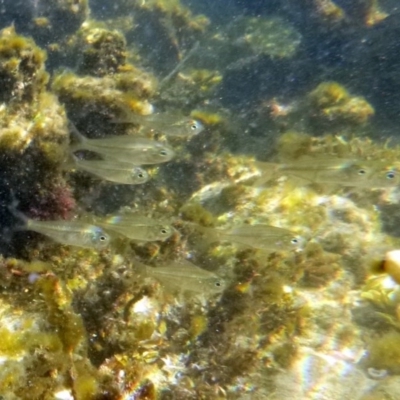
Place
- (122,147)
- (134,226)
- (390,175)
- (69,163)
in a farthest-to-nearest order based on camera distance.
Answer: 1. (390,175)
2. (122,147)
3. (69,163)
4. (134,226)

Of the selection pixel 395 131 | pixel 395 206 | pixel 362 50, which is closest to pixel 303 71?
pixel 362 50

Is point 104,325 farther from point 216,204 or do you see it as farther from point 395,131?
point 395,131

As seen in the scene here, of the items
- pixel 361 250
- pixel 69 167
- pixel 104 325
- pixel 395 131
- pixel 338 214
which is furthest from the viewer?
pixel 395 131

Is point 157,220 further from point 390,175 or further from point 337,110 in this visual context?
point 337,110

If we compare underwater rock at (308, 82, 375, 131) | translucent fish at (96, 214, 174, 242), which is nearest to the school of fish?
translucent fish at (96, 214, 174, 242)

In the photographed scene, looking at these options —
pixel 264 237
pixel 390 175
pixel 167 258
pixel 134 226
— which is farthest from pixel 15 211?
pixel 390 175

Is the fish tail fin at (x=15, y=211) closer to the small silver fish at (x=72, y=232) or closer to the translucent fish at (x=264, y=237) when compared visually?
the small silver fish at (x=72, y=232)

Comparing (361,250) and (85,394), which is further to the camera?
(361,250)

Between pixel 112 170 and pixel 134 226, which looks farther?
pixel 112 170
